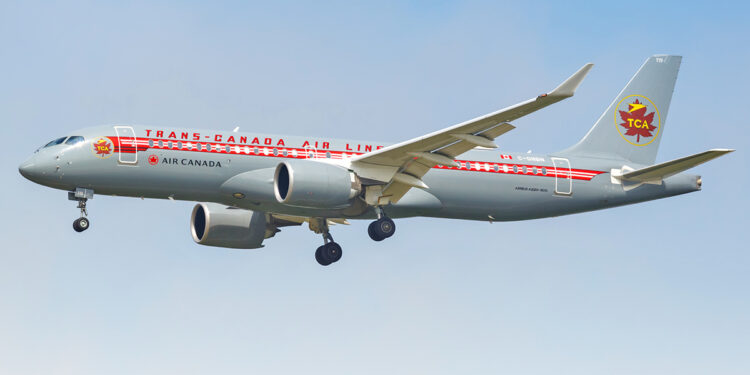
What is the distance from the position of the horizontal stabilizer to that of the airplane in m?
0.06

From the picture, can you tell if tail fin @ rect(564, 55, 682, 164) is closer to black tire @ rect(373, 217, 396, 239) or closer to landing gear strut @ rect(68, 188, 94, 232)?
black tire @ rect(373, 217, 396, 239)

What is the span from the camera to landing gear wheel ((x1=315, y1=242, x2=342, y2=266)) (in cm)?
4291

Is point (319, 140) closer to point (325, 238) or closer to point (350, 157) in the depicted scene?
point (350, 157)

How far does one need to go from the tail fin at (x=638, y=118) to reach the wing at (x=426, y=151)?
8.04 metres

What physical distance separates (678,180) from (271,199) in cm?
1544

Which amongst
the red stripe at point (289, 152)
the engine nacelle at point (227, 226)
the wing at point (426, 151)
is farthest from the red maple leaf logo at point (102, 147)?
the wing at point (426, 151)

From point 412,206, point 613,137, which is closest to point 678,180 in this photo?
point 613,137

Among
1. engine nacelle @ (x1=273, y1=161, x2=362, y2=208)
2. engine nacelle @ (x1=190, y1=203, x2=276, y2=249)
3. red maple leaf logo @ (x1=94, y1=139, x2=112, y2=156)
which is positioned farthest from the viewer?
engine nacelle @ (x1=190, y1=203, x2=276, y2=249)

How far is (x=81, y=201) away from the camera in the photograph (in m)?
37.8

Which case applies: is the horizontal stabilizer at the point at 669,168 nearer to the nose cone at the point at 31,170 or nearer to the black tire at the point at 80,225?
the black tire at the point at 80,225

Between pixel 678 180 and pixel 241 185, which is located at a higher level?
pixel 678 180

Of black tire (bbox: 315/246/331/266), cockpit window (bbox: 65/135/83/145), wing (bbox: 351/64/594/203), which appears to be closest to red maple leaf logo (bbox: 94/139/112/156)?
cockpit window (bbox: 65/135/83/145)

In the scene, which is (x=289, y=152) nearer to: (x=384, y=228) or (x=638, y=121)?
(x=384, y=228)

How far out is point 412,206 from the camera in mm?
40250
